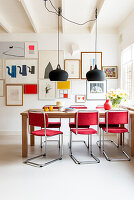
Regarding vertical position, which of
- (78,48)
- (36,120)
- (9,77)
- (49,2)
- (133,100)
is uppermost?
(49,2)

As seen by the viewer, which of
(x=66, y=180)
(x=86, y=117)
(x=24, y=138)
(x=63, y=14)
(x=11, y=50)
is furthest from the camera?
(x=11, y=50)

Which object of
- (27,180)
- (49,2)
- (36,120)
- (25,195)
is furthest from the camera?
(49,2)

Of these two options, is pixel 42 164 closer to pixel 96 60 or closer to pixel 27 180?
pixel 27 180

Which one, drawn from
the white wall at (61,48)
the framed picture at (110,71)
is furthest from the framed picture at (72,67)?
the framed picture at (110,71)

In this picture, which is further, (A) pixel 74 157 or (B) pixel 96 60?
(B) pixel 96 60

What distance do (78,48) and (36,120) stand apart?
2.85 meters

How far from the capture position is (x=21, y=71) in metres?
5.47

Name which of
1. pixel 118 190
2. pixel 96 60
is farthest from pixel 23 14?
pixel 118 190

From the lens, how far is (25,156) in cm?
359

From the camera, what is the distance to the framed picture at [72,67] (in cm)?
548

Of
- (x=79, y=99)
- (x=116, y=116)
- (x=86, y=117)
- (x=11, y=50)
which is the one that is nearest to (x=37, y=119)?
(x=86, y=117)

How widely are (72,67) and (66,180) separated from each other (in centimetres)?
351

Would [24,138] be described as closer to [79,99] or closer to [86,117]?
[86,117]

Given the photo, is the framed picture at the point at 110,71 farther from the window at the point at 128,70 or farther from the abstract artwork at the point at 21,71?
the abstract artwork at the point at 21,71
